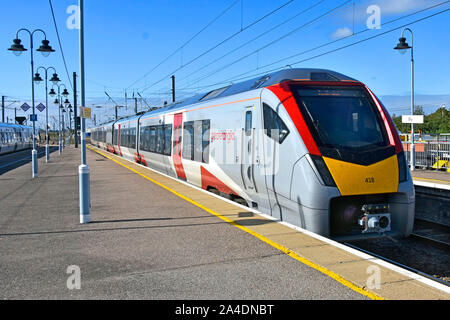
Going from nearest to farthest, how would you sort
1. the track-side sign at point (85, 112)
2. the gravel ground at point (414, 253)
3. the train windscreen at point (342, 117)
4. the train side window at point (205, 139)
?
the gravel ground at point (414, 253) → the train windscreen at point (342, 117) → the track-side sign at point (85, 112) → the train side window at point (205, 139)

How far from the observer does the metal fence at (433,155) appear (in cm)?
1920

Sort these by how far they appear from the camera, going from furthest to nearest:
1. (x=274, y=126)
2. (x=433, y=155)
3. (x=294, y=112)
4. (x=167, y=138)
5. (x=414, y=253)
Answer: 1. (x=433, y=155)
2. (x=167, y=138)
3. (x=414, y=253)
4. (x=274, y=126)
5. (x=294, y=112)

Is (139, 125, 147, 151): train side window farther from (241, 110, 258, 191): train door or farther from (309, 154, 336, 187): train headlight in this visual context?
(309, 154, 336, 187): train headlight

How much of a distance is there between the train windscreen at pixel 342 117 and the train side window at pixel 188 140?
5.68 m

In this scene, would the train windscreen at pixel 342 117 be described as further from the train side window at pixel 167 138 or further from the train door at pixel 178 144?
the train side window at pixel 167 138

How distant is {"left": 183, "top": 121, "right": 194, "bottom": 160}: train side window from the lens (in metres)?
12.4

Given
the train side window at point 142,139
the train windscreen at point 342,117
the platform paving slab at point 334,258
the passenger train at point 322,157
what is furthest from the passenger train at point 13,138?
the train windscreen at point 342,117

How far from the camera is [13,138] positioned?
41.8 meters

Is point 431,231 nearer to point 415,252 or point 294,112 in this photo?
point 415,252

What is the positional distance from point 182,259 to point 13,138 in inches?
1687

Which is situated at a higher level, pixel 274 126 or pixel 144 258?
pixel 274 126

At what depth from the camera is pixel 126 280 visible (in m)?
4.47

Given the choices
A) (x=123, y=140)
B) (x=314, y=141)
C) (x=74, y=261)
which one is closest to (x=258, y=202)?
(x=314, y=141)

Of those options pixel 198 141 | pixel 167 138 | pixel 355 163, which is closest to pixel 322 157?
pixel 355 163
